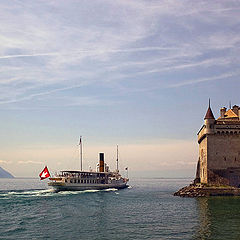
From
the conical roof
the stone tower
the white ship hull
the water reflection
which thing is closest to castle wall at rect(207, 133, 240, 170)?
the stone tower

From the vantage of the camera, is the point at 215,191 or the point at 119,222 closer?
the point at 119,222

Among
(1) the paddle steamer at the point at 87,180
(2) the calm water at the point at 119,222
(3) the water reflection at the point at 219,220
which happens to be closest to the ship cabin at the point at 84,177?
(1) the paddle steamer at the point at 87,180

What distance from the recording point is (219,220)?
42906 millimetres

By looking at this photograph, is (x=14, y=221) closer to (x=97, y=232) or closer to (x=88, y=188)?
(x=97, y=232)

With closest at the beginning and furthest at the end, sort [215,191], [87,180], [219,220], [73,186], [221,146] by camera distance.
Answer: [219,220] → [215,191] → [221,146] → [73,186] → [87,180]

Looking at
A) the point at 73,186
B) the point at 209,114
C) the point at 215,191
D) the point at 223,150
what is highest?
the point at 209,114

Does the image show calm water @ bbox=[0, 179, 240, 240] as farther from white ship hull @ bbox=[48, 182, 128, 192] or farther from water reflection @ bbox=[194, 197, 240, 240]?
white ship hull @ bbox=[48, 182, 128, 192]

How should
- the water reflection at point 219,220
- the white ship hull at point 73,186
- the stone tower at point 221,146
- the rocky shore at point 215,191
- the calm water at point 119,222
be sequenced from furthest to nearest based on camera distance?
the white ship hull at point 73,186 < the stone tower at point 221,146 < the rocky shore at point 215,191 < the calm water at point 119,222 < the water reflection at point 219,220

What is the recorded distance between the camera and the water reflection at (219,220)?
1366 inches

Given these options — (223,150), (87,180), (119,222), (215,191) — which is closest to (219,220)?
(119,222)

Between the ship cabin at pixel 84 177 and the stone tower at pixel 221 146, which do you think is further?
the ship cabin at pixel 84 177

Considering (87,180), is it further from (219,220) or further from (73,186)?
(219,220)

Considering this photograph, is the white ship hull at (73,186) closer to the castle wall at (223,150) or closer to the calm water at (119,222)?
the calm water at (119,222)

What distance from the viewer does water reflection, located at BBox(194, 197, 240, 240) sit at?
34.7 meters
